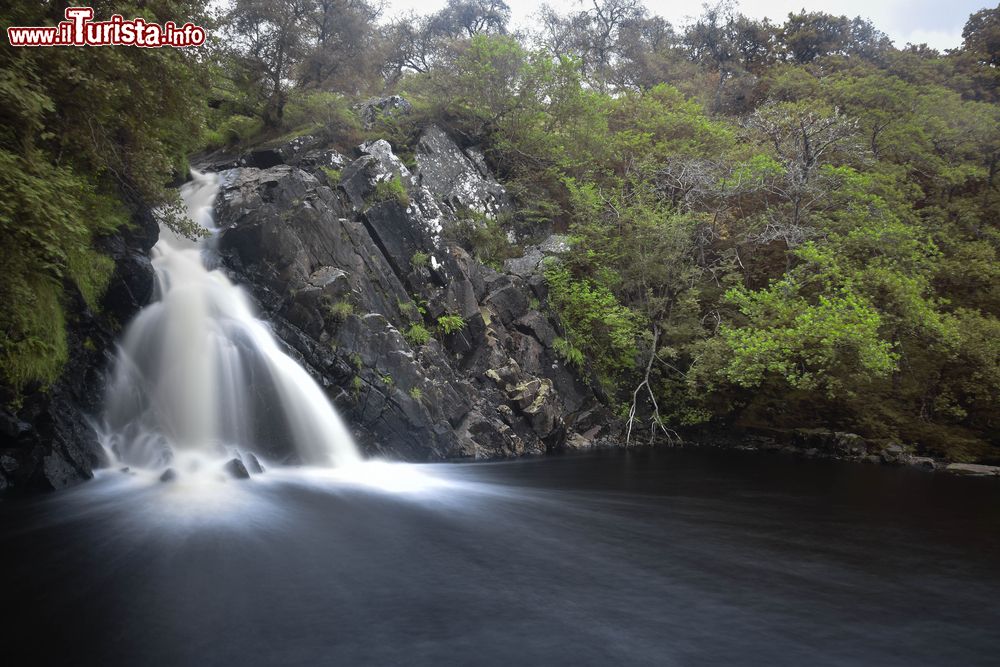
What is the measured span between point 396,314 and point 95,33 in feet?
28.8

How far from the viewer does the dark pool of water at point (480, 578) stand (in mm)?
5027

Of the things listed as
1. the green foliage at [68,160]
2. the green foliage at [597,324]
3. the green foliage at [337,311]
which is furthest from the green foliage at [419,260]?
the green foliage at [68,160]

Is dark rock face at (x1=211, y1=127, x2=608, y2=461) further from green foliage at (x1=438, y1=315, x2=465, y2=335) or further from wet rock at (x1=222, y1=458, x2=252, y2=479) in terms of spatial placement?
wet rock at (x1=222, y1=458, x2=252, y2=479)

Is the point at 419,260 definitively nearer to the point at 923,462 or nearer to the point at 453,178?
the point at 453,178

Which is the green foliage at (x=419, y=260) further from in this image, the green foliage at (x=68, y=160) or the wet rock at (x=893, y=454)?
the wet rock at (x=893, y=454)

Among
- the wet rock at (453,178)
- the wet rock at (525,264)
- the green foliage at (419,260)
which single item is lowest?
the green foliage at (419,260)

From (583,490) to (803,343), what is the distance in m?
8.94

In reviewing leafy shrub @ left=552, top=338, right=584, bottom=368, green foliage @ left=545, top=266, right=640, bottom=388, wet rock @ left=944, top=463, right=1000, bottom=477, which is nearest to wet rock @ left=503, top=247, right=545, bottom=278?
green foliage @ left=545, top=266, right=640, bottom=388

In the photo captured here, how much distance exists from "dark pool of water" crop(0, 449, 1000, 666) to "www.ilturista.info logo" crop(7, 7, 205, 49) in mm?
6536

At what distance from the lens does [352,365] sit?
13.5 m

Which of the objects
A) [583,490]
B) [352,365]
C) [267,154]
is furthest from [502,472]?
[267,154]

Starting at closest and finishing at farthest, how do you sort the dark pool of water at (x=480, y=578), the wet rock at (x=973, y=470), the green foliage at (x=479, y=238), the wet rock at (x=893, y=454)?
the dark pool of water at (x=480, y=578), the wet rock at (x=973, y=470), the wet rock at (x=893, y=454), the green foliage at (x=479, y=238)

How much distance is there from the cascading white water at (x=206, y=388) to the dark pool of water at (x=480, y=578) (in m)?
1.14

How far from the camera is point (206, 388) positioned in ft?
36.5
